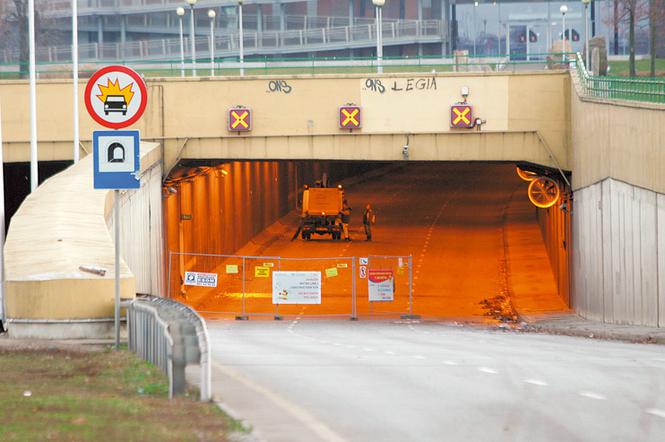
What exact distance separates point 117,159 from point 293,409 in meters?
4.62

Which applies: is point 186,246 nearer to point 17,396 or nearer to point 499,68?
point 499,68

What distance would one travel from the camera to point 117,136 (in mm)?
15820

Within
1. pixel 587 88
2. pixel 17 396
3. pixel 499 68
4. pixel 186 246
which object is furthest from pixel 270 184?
pixel 17 396

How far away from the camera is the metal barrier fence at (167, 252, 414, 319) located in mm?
35719

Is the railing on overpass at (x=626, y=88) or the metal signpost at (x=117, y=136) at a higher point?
the railing on overpass at (x=626, y=88)

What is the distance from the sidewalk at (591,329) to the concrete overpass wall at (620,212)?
351 mm

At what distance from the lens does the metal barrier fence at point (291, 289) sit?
35719 mm

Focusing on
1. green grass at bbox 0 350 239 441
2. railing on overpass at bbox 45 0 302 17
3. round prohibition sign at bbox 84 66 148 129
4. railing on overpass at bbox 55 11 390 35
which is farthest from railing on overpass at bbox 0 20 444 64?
green grass at bbox 0 350 239 441

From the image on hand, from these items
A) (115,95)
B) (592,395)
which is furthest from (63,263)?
(592,395)

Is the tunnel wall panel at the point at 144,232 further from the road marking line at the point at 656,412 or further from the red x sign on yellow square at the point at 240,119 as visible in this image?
the road marking line at the point at 656,412

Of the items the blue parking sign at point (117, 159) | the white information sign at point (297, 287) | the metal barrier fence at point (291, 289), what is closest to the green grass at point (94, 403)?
the blue parking sign at point (117, 159)

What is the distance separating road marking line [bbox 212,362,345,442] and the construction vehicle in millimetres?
42520

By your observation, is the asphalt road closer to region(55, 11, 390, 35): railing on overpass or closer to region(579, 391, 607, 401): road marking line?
region(579, 391, 607, 401): road marking line

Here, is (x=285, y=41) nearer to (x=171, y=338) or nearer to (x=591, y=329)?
(x=591, y=329)
